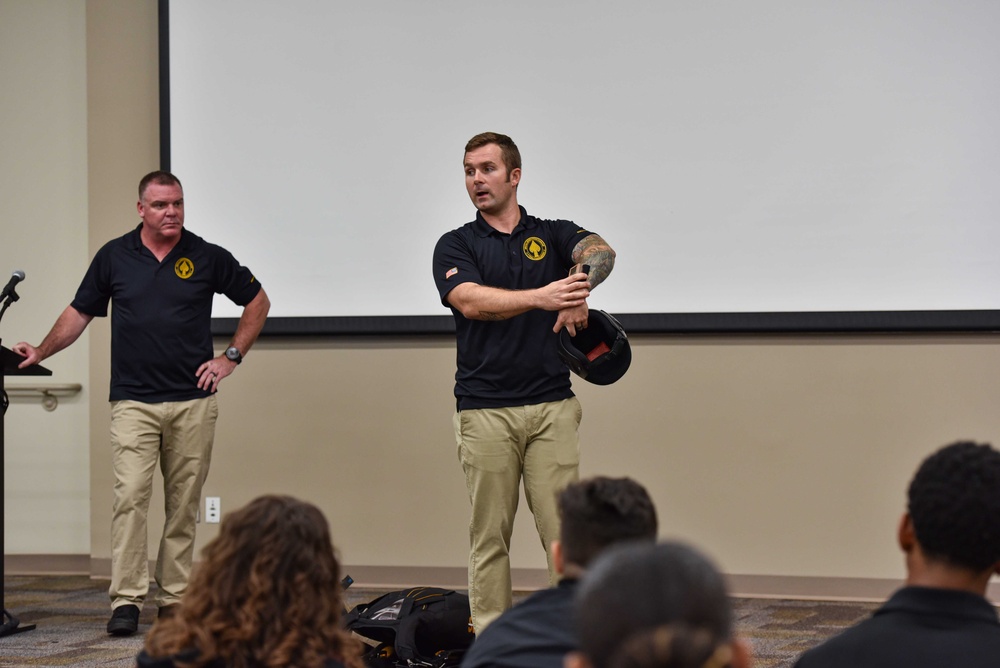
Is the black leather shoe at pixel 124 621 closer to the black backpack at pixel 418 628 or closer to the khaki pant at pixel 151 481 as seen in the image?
the khaki pant at pixel 151 481

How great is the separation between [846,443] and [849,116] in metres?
1.35

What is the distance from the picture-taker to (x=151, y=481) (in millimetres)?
4004

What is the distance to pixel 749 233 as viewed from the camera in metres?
4.44

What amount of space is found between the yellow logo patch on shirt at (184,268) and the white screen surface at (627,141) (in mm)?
724

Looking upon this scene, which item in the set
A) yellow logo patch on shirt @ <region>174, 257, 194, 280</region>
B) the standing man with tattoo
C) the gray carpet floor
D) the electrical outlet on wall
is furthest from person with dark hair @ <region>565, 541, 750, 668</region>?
the electrical outlet on wall

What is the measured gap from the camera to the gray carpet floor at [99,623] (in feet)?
11.4

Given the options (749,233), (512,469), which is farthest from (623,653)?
(749,233)

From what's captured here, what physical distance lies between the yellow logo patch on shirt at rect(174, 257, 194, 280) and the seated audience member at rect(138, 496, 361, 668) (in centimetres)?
274

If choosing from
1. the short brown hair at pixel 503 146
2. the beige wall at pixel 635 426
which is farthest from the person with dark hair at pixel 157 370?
the short brown hair at pixel 503 146

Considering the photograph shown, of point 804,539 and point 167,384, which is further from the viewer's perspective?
point 804,539

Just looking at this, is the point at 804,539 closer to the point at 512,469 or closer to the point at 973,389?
the point at 973,389

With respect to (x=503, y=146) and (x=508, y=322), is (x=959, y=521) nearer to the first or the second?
(x=508, y=322)

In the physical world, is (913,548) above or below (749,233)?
below

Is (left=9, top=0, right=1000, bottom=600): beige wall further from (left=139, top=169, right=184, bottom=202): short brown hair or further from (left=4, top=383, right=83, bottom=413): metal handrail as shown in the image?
(left=139, top=169, right=184, bottom=202): short brown hair
